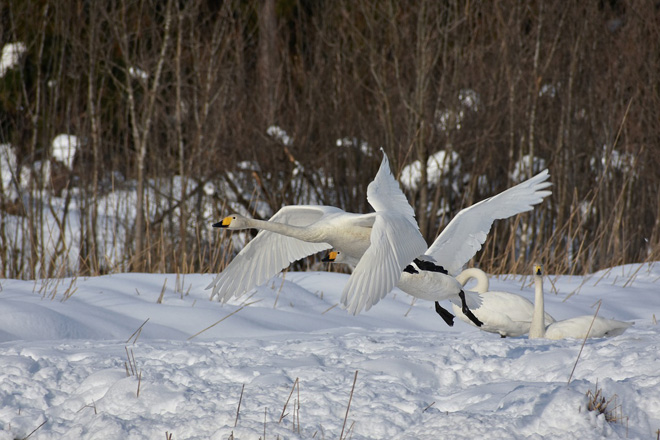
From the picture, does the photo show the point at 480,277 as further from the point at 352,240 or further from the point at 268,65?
the point at 268,65

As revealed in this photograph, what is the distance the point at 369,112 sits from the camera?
35.7ft

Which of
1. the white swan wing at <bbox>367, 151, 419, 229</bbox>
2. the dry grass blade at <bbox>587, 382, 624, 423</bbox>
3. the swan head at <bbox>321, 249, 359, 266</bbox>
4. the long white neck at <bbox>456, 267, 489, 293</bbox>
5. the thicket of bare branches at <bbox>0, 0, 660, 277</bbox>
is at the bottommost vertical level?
the dry grass blade at <bbox>587, 382, 624, 423</bbox>

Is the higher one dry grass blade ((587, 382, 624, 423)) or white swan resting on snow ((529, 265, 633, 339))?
white swan resting on snow ((529, 265, 633, 339))

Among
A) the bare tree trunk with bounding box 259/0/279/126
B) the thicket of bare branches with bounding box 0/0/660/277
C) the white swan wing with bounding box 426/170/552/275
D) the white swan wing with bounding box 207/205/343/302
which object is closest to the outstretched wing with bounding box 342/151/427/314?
the white swan wing with bounding box 207/205/343/302

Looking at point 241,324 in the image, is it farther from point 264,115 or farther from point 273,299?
point 264,115

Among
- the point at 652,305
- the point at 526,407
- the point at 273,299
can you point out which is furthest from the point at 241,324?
the point at 652,305

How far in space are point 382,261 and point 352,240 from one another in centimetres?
43

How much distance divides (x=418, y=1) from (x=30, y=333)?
663 cm

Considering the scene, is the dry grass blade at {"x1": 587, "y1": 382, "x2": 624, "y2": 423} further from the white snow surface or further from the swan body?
the swan body

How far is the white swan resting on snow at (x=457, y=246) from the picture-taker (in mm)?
3975

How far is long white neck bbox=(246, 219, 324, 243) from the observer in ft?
12.3

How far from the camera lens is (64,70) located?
9914 millimetres

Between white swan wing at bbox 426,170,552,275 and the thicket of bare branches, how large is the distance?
4.65 m

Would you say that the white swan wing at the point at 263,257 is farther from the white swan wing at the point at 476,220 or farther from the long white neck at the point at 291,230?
the white swan wing at the point at 476,220
